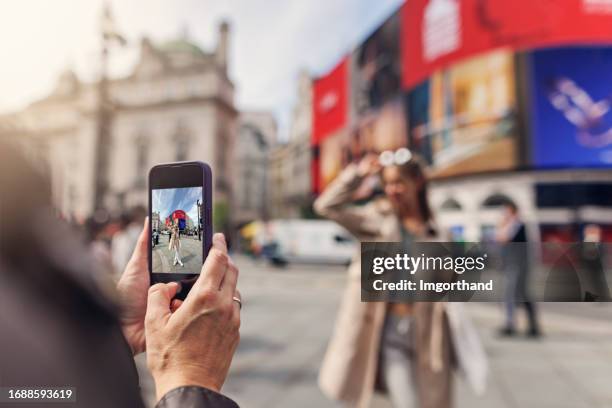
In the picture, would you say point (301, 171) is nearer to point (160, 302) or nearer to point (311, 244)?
point (311, 244)

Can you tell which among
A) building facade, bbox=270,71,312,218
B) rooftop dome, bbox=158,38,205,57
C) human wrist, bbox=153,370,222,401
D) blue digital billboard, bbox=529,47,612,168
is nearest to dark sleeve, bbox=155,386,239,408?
human wrist, bbox=153,370,222,401

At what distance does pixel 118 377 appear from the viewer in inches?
22.0

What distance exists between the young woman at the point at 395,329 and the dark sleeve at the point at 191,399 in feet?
4.87

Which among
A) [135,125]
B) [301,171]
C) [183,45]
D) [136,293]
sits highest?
[301,171]

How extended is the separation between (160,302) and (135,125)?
44.4 ft

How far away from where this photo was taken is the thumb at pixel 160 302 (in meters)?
0.60

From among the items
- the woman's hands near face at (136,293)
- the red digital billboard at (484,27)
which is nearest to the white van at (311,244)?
the red digital billboard at (484,27)

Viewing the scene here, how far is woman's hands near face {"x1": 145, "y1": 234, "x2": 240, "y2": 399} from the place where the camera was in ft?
1.92

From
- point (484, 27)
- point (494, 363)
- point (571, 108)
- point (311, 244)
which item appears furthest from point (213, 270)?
point (484, 27)

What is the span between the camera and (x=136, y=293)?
26.5 inches

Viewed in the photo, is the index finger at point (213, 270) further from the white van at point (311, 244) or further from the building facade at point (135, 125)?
the white van at point (311, 244)

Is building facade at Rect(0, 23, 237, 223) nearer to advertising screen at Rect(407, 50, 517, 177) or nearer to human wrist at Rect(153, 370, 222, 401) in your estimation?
human wrist at Rect(153, 370, 222, 401)

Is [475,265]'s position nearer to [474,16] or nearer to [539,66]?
[539,66]

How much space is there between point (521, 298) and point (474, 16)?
80.2 ft
